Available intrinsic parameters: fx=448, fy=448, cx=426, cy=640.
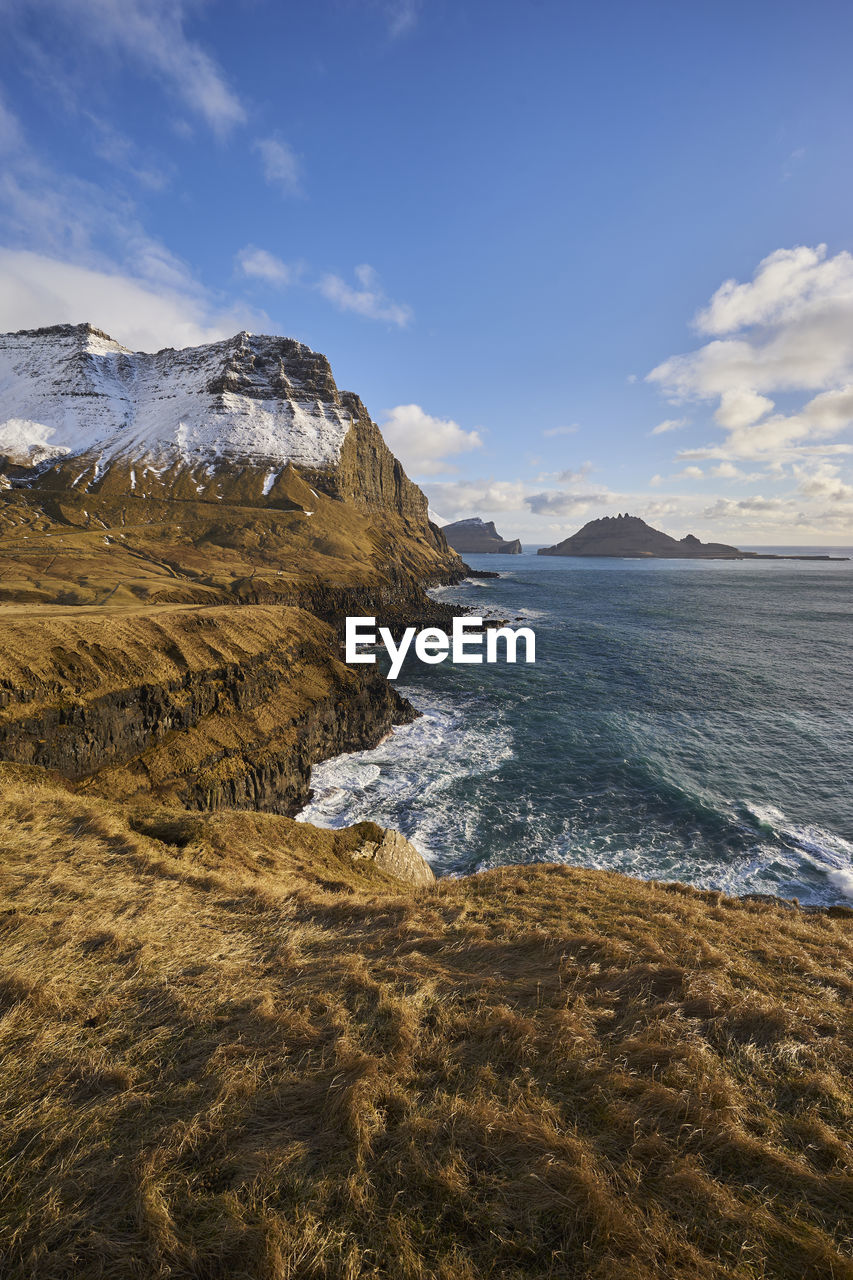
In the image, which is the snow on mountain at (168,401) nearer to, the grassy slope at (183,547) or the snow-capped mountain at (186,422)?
the snow-capped mountain at (186,422)

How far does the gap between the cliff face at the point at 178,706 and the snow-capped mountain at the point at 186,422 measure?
88804mm

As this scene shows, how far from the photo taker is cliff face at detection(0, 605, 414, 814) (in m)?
19.8

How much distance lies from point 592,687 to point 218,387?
15226 centimetres

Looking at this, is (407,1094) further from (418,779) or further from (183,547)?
(183,547)

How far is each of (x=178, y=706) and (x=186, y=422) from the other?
14180 cm

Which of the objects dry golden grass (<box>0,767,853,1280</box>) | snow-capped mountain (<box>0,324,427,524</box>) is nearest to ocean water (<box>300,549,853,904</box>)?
dry golden grass (<box>0,767,853,1280</box>)

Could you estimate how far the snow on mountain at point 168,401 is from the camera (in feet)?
409

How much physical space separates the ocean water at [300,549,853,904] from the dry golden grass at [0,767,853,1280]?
13785 millimetres

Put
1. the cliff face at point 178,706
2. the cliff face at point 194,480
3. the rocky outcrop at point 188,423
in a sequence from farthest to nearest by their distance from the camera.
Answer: the rocky outcrop at point 188,423, the cliff face at point 194,480, the cliff face at point 178,706

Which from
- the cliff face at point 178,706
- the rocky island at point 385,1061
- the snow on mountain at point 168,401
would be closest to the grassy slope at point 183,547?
the cliff face at point 178,706

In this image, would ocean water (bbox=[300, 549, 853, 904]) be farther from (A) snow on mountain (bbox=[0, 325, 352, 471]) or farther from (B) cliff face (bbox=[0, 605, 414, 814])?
(A) snow on mountain (bbox=[0, 325, 352, 471])

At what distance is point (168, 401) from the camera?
14562 centimetres

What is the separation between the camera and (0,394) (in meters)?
150

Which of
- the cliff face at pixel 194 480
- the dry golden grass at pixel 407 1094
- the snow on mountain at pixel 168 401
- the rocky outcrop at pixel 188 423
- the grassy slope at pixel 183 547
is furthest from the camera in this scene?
the snow on mountain at pixel 168 401
